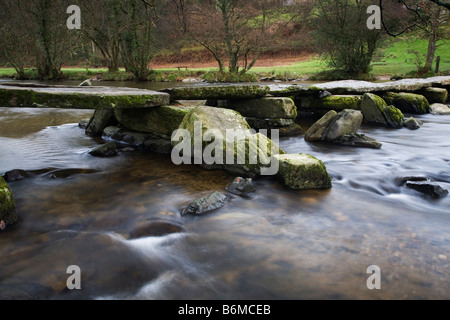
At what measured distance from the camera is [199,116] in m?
5.24

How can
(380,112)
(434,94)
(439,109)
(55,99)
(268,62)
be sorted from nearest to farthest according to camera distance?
(55,99), (380,112), (439,109), (434,94), (268,62)

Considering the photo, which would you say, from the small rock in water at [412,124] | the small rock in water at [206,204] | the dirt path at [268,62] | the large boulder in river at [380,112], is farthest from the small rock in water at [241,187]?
the dirt path at [268,62]

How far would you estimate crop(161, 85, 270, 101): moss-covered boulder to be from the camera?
682 centimetres

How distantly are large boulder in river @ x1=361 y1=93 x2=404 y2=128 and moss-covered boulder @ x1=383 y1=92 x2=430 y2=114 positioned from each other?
6.84 feet

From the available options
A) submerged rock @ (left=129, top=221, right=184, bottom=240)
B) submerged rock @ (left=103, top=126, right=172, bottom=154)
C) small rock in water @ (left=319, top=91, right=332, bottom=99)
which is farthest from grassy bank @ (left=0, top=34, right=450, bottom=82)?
submerged rock @ (left=129, top=221, right=184, bottom=240)

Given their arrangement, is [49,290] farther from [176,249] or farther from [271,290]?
A: [271,290]

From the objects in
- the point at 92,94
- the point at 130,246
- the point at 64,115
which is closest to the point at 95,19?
the point at 64,115

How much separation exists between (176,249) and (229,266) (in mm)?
577

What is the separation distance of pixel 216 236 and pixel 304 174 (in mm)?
1736

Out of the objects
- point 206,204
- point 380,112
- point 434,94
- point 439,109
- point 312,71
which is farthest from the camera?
point 312,71

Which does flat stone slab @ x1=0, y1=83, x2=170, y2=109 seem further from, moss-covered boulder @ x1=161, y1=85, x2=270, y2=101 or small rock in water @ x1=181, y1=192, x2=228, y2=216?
small rock in water @ x1=181, y1=192, x2=228, y2=216

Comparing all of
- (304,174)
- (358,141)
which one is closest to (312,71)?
(358,141)

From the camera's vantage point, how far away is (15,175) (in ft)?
15.4

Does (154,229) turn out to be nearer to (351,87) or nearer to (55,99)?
(55,99)
